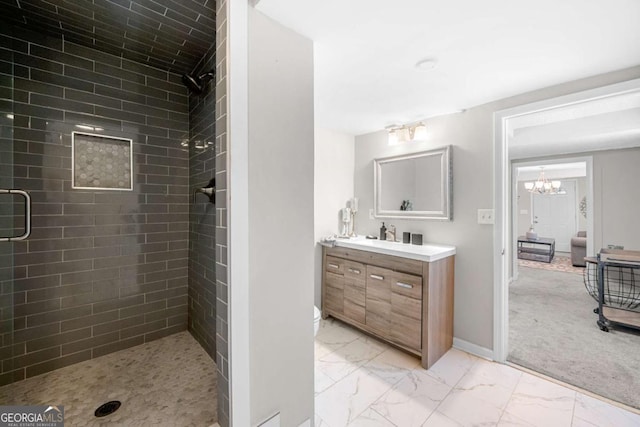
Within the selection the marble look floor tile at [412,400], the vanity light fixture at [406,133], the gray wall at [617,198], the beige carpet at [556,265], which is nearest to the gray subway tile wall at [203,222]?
the marble look floor tile at [412,400]

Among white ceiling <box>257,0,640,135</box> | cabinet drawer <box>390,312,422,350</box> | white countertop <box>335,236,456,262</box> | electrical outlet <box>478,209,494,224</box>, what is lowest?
cabinet drawer <box>390,312,422,350</box>

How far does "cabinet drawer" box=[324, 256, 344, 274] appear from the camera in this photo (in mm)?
2652

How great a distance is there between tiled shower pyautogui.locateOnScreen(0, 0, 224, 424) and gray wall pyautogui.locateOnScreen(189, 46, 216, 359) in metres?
0.02

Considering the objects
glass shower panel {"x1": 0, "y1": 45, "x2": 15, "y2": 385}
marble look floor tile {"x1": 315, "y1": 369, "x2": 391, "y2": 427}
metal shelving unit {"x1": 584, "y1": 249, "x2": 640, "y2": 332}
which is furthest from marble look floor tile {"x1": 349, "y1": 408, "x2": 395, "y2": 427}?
metal shelving unit {"x1": 584, "y1": 249, "x2": 640, "y2": 332}

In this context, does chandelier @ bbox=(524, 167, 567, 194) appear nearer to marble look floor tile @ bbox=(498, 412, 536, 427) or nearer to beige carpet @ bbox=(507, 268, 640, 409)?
beige carpet @ bbox=(507, 268, 640, 409)

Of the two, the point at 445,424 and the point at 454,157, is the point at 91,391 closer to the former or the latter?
the point at 445,424

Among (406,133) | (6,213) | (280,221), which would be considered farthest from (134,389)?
(406,133)

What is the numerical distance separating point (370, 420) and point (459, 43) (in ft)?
7.28

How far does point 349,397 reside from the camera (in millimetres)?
1720

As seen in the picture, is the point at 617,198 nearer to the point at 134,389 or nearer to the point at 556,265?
the point at 556,265

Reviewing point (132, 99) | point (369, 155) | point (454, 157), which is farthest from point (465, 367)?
point (132, 99)

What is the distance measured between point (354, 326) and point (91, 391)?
6.67 feet

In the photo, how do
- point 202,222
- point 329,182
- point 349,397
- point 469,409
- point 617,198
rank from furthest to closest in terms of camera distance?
point 617,198, point 329,182, point 202,222, point 349,397, point 469,409

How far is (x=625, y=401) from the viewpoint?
1645mm
